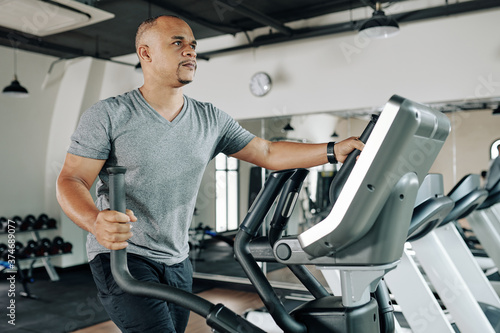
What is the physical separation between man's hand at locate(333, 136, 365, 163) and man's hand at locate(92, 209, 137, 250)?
0.63 metres

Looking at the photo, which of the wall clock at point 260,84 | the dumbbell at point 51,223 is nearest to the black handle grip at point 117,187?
the wall clock at point 260,84

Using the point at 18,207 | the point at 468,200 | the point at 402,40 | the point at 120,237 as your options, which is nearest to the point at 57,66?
the point at 18,207

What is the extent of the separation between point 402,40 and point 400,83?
43cm

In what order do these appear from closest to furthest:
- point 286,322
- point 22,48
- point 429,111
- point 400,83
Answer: point 429,111 → point 286,322 → point 400,83 → point 22,48

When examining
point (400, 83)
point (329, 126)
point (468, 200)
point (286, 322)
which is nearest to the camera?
point (286, 322)

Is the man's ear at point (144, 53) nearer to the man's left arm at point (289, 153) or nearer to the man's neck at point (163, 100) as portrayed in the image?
the man's neck at point (163, 100)

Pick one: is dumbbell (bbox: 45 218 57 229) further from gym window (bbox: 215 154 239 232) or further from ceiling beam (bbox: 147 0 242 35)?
ceiling beam (bbox: 147 0 242 35)

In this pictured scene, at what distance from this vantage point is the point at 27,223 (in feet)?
20.5

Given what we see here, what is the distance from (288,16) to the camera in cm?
516

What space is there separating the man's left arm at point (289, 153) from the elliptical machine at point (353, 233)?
230 mm

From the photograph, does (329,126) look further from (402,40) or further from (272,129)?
(402,40)

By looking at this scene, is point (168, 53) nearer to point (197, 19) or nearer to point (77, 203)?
point (77, 203)

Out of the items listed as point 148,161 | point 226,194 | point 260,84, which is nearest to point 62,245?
point 226,194

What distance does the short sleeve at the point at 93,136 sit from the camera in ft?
4.40
